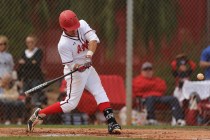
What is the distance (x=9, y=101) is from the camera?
46.9 ft

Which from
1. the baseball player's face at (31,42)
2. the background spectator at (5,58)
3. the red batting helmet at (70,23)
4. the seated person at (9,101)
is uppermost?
the baseball player's face at (31,42)

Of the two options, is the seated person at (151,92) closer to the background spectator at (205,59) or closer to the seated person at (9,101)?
the background spectator at (205,59)

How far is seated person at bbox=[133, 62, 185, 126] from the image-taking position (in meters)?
14.4

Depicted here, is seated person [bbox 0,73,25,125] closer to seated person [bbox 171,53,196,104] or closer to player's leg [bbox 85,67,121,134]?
seated person [bbox 171,53,196,104]

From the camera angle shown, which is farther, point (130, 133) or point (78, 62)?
point (130, 133)

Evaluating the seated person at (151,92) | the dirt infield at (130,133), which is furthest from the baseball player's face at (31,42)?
the dirt infield at (130,133)

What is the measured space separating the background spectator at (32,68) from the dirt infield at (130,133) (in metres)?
2.51

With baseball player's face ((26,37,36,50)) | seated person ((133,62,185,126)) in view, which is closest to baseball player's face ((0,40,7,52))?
baseball player's face ((26,37,36,50))

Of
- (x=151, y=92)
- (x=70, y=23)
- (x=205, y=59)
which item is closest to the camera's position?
(x=70, y=23)

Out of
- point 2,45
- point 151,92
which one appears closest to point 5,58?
point 2,45

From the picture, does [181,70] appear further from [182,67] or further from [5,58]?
[5,58]

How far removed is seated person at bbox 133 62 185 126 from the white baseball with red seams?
351cm

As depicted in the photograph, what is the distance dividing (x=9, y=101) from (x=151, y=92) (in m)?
2.52

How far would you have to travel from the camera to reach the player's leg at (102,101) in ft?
35.0
